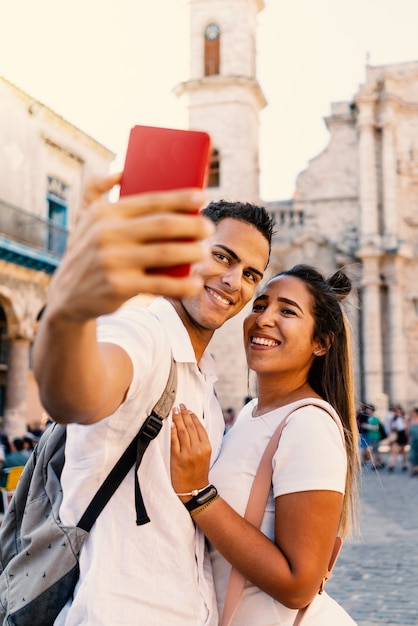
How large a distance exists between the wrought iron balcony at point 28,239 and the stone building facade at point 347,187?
670 centimetres

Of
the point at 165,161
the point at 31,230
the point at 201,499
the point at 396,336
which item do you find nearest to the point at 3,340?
the point at 31,230

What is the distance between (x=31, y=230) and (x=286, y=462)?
48.4 feet

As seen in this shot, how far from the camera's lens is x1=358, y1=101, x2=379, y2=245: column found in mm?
23734

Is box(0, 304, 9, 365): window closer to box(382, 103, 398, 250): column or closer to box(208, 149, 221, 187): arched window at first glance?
box(208, 149, 221, 187): arched window

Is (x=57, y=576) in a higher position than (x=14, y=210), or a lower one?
lower

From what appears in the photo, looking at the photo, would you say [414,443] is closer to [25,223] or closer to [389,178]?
[25,223]

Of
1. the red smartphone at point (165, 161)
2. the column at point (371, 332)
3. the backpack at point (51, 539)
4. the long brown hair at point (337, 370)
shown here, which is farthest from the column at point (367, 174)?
the red smartphone at point (165, 161)

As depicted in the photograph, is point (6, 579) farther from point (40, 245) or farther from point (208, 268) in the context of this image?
point (40, 245)

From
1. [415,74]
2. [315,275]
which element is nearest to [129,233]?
[315,275]

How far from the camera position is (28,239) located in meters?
15.8

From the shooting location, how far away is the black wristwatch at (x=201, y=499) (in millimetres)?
1881

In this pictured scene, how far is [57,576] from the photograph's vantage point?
5.64 feet

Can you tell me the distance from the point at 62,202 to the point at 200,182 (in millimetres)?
17583

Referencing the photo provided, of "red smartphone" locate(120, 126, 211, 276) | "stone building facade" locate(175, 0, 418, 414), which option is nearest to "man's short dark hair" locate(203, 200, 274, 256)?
"red smartphone" locate(120, 126, 211, 276)
